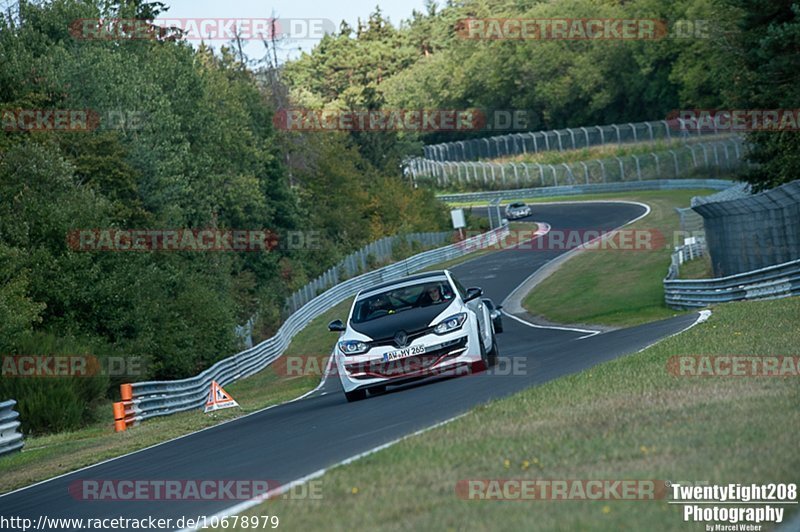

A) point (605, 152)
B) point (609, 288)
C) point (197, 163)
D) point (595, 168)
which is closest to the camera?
point (609, 288)

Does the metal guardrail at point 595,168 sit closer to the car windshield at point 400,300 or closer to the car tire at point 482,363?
the car windshield at point 400,300

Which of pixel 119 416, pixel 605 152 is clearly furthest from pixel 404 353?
pixel 605 152

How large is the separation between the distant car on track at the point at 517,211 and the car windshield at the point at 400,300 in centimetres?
6779

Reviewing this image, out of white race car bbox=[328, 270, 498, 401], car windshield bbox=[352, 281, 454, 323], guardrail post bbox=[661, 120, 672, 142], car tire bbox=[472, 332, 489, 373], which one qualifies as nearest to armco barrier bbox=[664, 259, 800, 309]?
car tire bbox=[472, 332, 489, 373]

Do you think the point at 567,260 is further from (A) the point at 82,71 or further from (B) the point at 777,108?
(A) the point at 82,71

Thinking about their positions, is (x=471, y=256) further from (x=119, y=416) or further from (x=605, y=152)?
(x=119, y=416)

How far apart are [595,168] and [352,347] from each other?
80.7 meters

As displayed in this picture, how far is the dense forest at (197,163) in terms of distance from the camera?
36688 mm

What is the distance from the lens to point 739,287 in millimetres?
29125

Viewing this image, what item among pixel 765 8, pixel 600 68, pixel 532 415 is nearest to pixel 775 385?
pixel 532 415

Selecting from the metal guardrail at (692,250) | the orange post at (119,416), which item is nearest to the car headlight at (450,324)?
the orange post at (119,416)

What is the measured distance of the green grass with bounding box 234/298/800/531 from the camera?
6234 mm

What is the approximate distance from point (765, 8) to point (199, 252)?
28.7 m

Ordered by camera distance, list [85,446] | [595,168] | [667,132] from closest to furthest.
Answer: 1. [85,446]
2. [667,132]
3. [595,168]
